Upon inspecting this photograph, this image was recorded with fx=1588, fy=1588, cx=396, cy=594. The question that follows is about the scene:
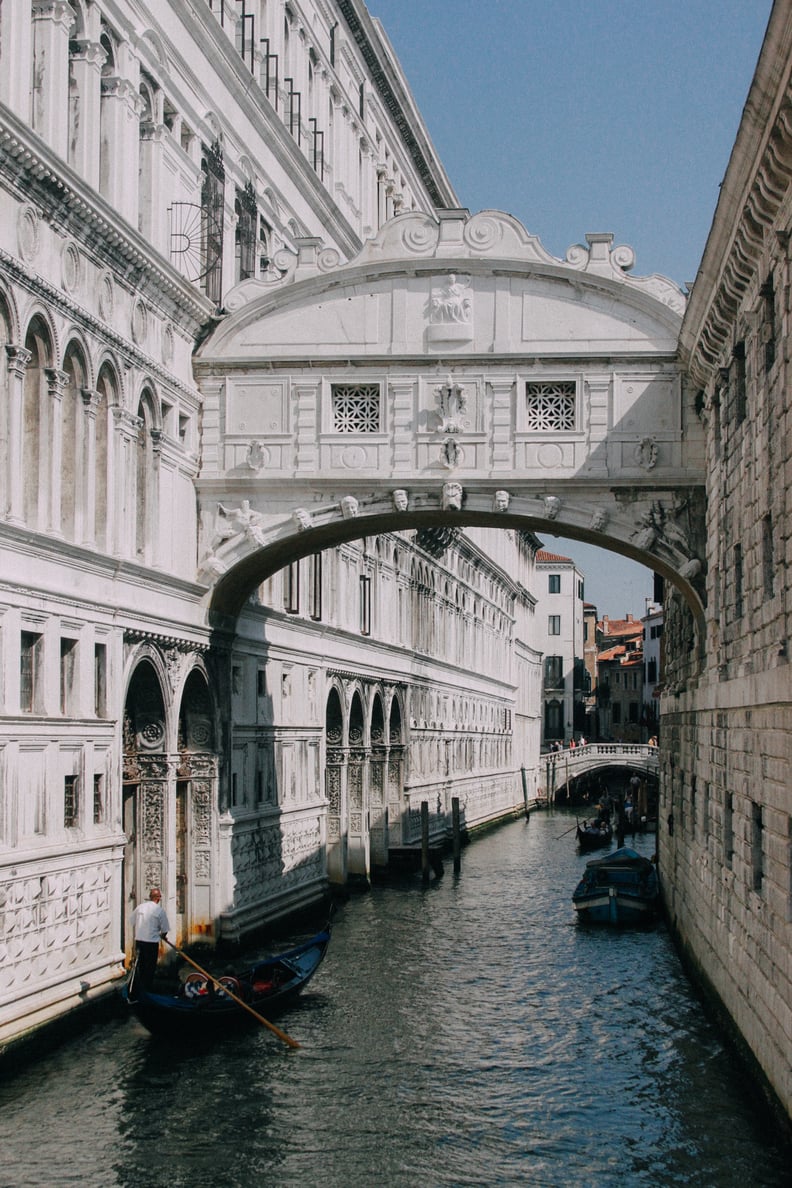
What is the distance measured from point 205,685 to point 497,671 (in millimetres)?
35235

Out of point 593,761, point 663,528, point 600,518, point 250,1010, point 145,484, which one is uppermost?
point 145,484

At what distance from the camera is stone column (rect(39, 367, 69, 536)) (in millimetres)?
14352

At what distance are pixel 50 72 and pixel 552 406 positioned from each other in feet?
23.1

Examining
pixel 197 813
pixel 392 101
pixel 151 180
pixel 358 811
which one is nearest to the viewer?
pixel 151 180

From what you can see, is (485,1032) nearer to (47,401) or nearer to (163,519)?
(163,519)

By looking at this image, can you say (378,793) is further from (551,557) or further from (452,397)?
(551,557)

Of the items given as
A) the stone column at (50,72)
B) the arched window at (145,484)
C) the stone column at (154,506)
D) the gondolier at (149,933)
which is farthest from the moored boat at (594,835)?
the stone column at (50,72)

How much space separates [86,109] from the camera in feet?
51.4

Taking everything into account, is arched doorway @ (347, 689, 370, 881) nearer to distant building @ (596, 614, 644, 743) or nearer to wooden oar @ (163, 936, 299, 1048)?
wooden oar @ (163, 936, 299, 1048)

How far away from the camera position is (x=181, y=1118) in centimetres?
1286

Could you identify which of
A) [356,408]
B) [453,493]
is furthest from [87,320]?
[453,493]

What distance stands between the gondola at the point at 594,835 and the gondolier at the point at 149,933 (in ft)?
84.8

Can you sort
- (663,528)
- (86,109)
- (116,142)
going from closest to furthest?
1. (86,109)
2. (116,142)
3. (663,528)

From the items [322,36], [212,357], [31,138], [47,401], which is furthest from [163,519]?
[322,36]
